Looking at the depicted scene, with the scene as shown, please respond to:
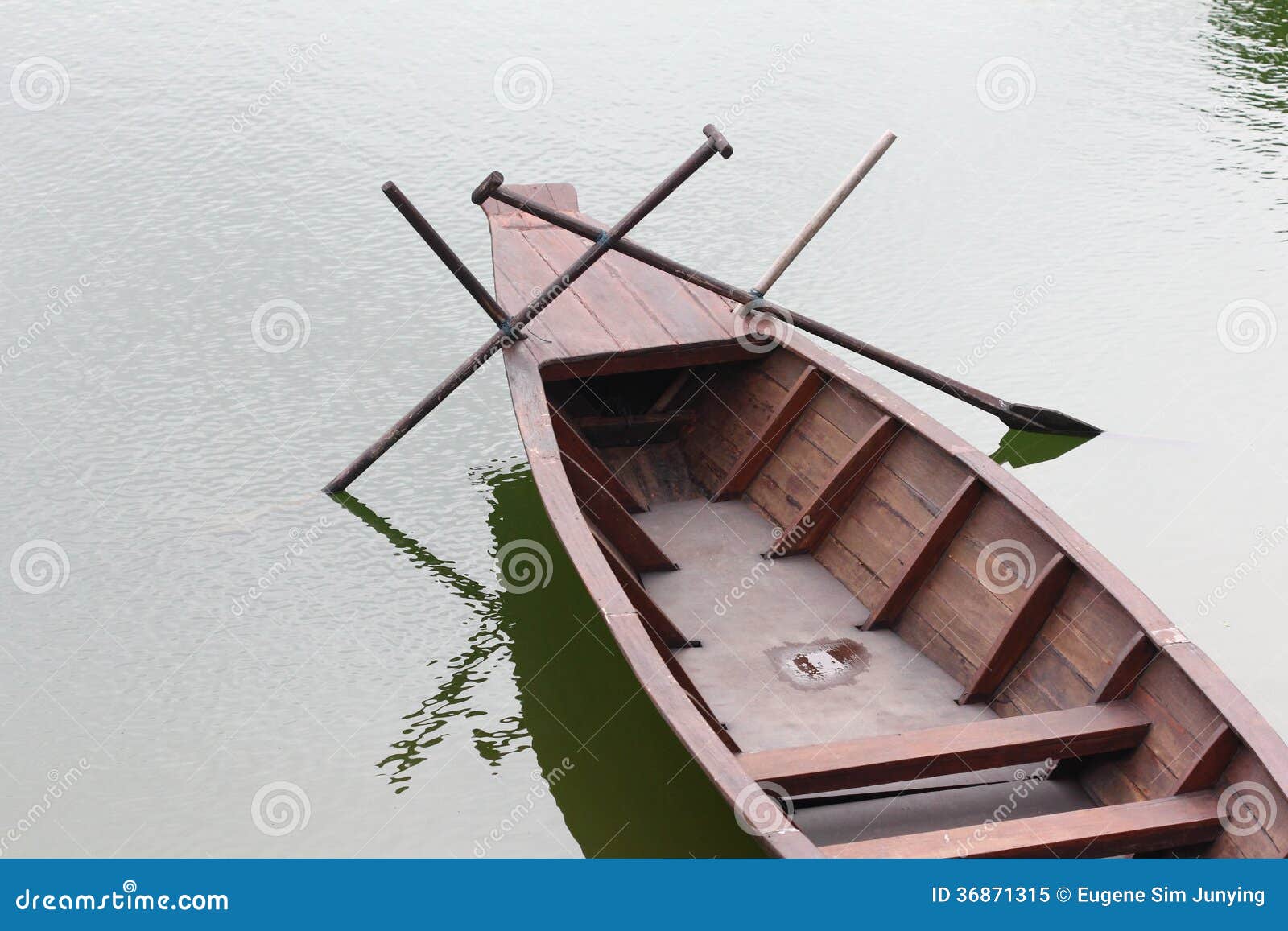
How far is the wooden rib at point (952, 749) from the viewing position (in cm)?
520

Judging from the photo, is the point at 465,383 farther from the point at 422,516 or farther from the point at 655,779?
the point at 655,779

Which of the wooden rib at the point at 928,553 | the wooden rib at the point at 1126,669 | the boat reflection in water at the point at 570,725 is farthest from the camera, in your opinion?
the wooden rib at the point at 928,553

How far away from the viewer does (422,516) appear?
326 inches

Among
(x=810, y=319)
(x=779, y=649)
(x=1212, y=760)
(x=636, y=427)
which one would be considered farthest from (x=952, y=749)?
(x=810, y=319)

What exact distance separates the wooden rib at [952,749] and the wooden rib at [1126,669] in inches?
2.0

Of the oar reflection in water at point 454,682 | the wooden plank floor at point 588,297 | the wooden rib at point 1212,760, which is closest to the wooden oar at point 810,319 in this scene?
the wooden plank floor at point 588,297

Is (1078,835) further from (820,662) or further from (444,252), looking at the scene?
(444,252)

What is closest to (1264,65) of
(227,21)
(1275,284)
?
(1275,284)

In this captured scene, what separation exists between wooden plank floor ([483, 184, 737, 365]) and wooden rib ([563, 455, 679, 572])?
0.78m

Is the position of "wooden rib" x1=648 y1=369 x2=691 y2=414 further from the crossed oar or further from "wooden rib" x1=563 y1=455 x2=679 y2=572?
"wooden rib" x1=563 y1=455 x2=679 y2=572

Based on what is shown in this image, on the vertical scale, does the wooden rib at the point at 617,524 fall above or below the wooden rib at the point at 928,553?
below

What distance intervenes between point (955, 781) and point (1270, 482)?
12.7ft

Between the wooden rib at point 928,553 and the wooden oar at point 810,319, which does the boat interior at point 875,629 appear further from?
the wooden oar at point 810,319

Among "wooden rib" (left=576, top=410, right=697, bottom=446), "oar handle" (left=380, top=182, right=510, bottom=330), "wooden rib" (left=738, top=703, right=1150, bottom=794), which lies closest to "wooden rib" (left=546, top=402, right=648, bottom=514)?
"wooden rib" (left=576, top=410, right=697, bottom=446)
